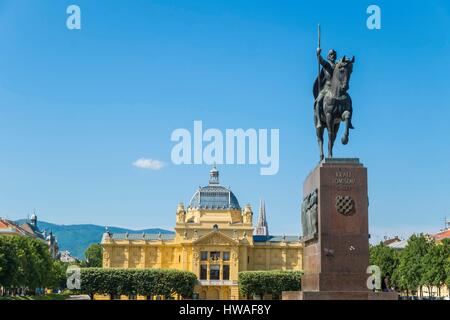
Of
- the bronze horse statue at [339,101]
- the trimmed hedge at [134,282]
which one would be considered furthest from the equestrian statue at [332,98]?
the trimmed hedge at [134,282]

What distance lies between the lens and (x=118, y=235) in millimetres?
129250

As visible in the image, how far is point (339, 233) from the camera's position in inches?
821

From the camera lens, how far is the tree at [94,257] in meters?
155

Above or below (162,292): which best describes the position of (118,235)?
above

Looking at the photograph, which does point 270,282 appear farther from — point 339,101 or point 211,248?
point 339,101

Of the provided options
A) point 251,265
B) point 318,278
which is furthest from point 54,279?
point 318,278

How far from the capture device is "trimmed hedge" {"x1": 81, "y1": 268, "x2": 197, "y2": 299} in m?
90.5

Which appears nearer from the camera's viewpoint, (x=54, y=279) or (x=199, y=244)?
(x=54, y=279)

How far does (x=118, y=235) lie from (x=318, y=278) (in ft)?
367

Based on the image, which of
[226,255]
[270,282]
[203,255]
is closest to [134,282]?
[270,282]

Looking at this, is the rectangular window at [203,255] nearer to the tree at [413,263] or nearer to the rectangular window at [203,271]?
the rectangular window at [203,271]

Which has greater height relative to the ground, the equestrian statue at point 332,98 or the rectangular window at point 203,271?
the equestrian statue at point 332,98

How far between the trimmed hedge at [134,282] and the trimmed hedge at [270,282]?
9.15 m
